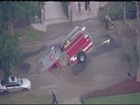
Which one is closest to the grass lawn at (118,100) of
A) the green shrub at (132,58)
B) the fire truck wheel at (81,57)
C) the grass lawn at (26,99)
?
the green shrub at (132,58)

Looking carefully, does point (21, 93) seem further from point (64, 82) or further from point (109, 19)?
point (109, 19)

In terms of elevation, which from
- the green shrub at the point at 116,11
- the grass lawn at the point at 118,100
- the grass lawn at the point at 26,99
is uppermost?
the green shrub at the point at 116,11

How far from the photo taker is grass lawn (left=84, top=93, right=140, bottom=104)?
20312mm

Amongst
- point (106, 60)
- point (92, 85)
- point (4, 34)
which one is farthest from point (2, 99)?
point (106, 60)

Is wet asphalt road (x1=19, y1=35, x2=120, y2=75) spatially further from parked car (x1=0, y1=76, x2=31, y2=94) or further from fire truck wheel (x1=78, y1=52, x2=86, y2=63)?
parked car (x1=0, y1=76, x2=31, y2=94)

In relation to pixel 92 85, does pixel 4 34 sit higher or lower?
higher

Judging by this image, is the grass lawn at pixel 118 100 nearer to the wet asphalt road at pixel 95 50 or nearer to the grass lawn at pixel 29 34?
the wet asphalt road at pixel 95 50

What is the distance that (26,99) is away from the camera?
71.4 feet

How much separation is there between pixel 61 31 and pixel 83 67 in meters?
5.98

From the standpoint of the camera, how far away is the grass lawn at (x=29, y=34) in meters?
28.8

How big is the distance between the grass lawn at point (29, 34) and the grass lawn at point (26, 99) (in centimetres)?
737

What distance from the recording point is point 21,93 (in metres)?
22.5

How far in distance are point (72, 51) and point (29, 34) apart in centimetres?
616

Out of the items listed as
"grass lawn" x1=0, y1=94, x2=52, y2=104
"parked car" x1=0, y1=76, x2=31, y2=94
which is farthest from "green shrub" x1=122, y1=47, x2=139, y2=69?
"parked car" x1=0, y1=76, x2=31, y2=94
